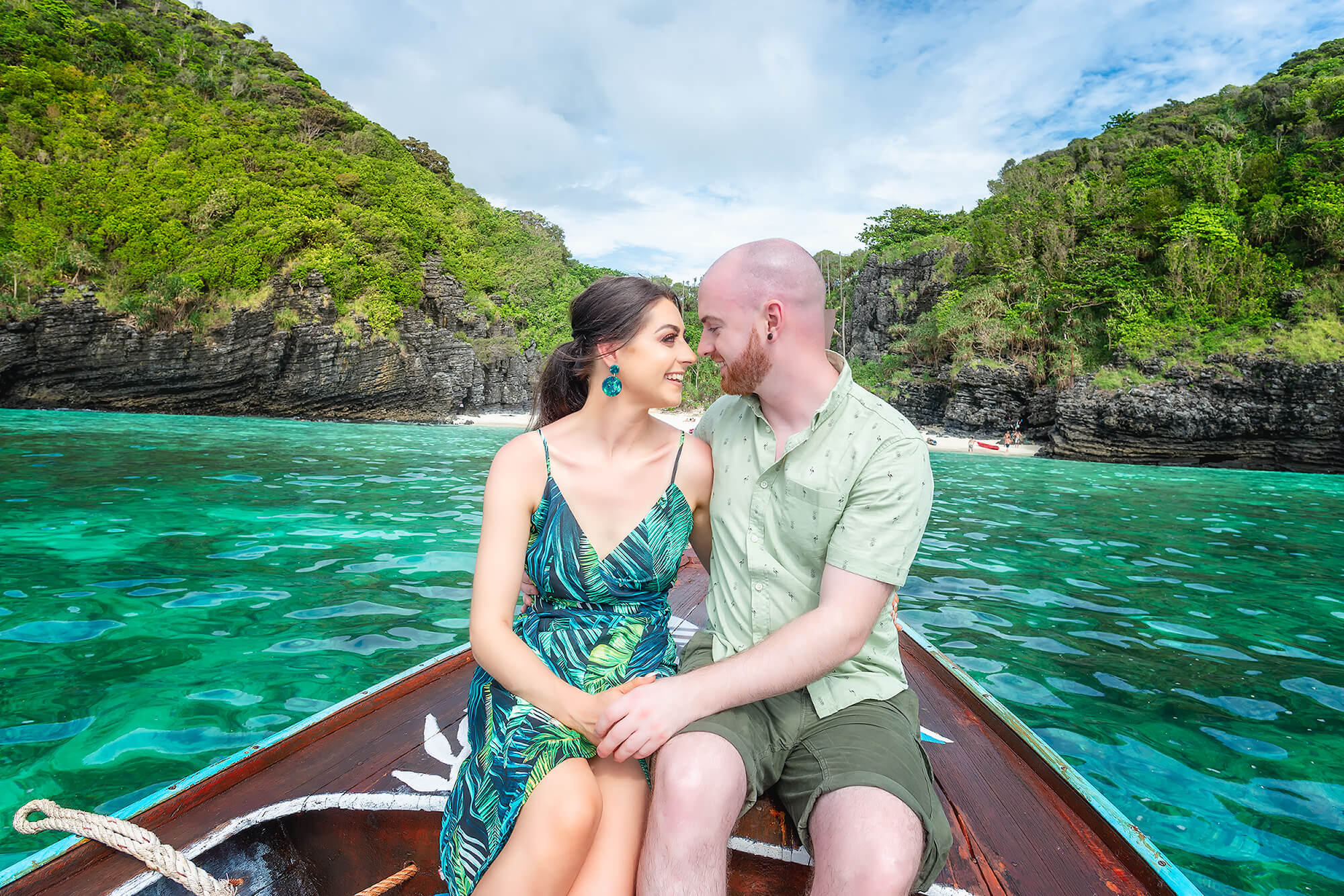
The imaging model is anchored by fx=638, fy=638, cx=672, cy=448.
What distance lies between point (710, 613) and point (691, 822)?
23.9 inches

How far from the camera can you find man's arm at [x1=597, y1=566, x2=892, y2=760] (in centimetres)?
127

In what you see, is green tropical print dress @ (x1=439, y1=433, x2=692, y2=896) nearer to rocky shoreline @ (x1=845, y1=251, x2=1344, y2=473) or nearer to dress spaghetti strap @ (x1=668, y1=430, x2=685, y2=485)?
dress spaghetti strap @ (x1=668, y1=430, x2=685, y2=485)

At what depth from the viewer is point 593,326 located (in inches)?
68.1

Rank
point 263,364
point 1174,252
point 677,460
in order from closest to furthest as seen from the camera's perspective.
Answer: point 677,460 < point 1174,252 < point 263,364

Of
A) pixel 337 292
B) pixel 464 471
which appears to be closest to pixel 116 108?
pixel 337 292

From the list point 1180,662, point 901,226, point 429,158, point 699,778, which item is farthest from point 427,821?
point 429,158

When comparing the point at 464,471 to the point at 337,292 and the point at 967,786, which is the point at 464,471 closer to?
the point at 967,786

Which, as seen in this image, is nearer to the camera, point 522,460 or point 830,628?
point 830,628

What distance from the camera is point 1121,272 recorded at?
2620 centimetres

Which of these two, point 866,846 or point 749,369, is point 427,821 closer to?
point 866,846

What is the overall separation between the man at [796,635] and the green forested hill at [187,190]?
94.6 feet

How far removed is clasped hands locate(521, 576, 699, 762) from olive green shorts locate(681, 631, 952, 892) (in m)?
0.09

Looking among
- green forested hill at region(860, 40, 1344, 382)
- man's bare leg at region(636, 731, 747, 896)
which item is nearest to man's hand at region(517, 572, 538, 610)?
man's bare leg at region(636, 731, 747, 896)

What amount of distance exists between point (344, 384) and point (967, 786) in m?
29.7
